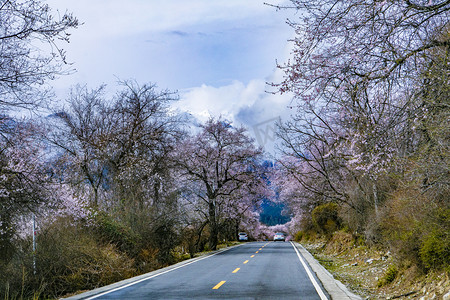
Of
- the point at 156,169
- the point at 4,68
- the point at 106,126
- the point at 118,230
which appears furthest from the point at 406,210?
the point at 106,126

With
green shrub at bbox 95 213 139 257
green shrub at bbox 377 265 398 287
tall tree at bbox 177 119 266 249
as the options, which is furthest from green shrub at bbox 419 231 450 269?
tall tree at bbox 177 119 266 249

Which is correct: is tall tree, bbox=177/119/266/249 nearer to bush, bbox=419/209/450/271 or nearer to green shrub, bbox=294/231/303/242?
green shrub, bbox=294/231/303/242

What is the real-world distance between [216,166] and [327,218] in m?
10.7

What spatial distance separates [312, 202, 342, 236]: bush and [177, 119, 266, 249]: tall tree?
583 centimetres

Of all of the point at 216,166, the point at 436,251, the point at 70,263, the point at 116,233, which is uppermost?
the point at 216,166

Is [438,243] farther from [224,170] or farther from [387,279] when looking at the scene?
[224,170]

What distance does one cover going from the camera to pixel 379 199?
19.0 m

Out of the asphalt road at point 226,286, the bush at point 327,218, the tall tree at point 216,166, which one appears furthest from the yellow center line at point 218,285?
the bush at point 327,218

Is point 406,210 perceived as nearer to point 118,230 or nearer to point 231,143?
point 118,230

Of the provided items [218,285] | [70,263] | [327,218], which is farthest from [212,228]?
[218,285]

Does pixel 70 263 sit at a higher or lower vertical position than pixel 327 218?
higher

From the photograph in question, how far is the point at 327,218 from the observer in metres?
36.6

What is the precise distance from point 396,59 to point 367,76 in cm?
72

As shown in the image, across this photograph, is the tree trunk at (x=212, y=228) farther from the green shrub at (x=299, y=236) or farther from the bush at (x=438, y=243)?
the bush at (x=438, y=243)
